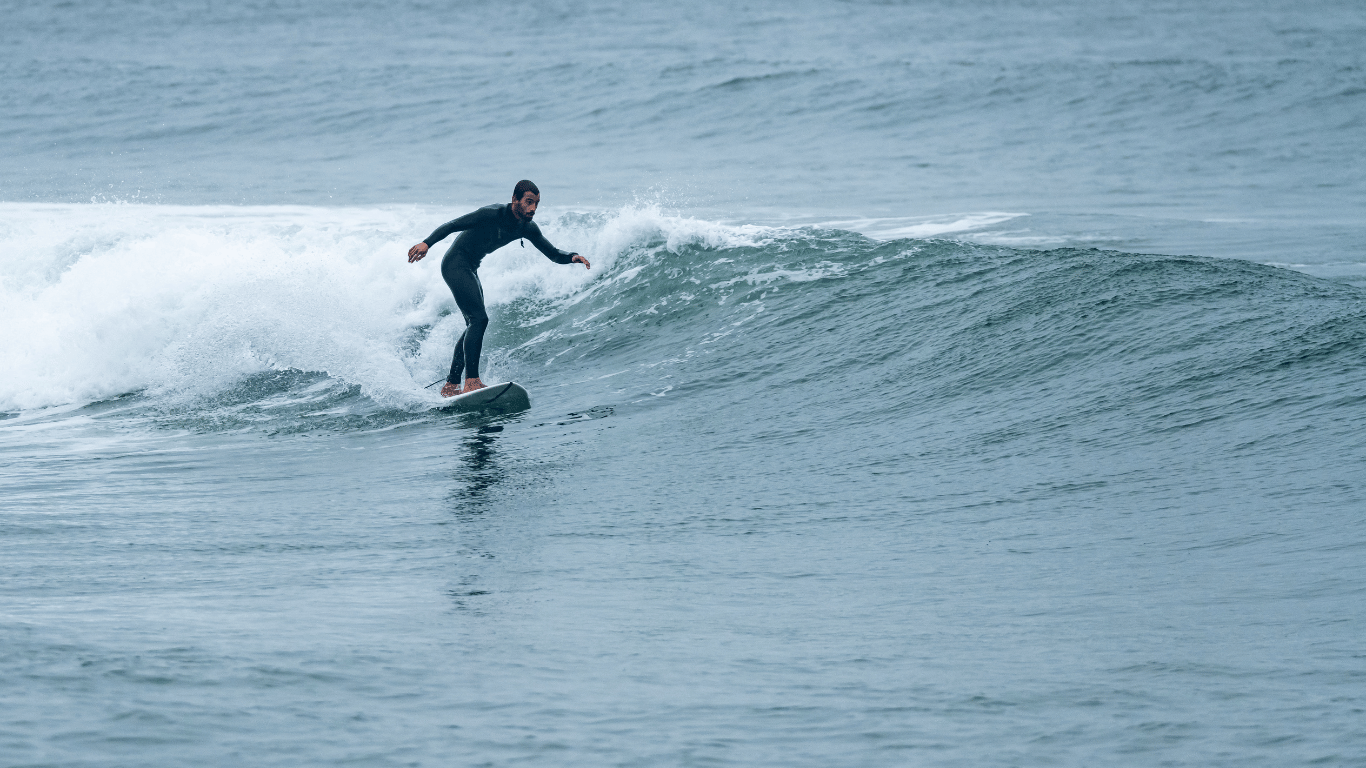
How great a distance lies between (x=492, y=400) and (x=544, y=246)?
3.92 ft

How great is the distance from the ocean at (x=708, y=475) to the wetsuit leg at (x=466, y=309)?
1.39 feet

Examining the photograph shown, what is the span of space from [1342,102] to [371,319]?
2138 cm

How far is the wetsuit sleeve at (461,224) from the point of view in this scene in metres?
8.96

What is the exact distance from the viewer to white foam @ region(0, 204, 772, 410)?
34.2 ft

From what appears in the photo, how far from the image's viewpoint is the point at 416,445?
8.20 metres

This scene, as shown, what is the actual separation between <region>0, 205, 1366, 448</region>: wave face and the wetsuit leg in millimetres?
393

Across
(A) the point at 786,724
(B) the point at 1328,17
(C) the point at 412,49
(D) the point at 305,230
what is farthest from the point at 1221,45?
(A) the point at 786,724

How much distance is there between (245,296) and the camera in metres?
11.0

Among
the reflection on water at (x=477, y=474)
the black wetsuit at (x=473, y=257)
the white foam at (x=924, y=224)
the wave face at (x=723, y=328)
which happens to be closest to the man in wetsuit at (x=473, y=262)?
the black wetsuit at (x=473, y=257)

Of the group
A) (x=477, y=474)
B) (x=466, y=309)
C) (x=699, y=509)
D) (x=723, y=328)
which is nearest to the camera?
(x=699, y=509)

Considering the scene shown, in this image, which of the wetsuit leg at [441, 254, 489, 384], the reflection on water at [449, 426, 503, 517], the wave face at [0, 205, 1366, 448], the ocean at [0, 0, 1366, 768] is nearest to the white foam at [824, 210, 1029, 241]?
the ocean at [0, 0, 1366, 768]

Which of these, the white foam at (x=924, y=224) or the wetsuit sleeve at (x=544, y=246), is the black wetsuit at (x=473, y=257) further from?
the white foam at (x=924, y=224)

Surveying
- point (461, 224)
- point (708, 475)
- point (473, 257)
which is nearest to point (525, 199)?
point (461, 224)

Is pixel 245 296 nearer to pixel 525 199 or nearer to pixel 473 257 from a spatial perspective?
pixel 473 257
